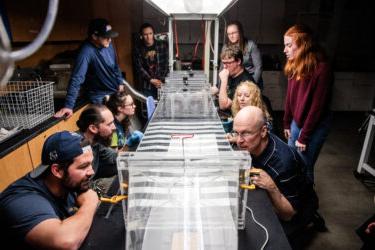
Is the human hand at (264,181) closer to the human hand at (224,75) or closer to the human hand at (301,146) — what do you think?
the human hand at (301,146)

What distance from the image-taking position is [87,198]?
1.16 meters

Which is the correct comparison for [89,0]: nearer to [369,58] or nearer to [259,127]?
[259,127]

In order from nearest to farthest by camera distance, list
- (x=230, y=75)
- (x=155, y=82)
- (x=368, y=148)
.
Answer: (x=230, y=75)
(x=368, y=148)
(x=155, y=82)

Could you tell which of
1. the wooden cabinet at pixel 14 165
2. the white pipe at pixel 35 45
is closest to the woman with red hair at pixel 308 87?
the white pipe at pixel 35 45

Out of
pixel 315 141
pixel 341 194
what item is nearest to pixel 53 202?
pixel 315 141

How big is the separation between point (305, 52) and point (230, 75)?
69 centimetres

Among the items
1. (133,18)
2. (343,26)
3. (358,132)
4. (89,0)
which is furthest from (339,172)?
(89,0)

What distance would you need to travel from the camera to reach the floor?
215 centimetres

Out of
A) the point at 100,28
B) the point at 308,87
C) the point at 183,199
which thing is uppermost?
the point at 100,28

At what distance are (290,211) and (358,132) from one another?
355cm

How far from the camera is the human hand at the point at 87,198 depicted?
1.15 m

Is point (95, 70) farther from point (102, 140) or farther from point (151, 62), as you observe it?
point (151, 62)

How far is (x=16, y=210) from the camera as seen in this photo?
1.01 m

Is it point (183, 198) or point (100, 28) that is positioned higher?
point (100, 28)
